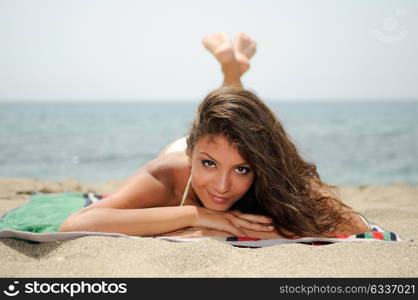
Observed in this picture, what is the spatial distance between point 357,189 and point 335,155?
24.7ft

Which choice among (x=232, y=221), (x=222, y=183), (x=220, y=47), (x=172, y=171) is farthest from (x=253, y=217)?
(x=220, y=47)

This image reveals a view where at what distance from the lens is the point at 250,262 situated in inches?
87.4

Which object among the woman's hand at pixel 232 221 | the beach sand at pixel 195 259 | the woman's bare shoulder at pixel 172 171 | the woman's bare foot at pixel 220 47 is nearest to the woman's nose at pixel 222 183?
the woman's hand at pixel 232 221

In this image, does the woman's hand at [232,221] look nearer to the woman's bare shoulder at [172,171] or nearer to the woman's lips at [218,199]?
the woman's lips at [218,199]

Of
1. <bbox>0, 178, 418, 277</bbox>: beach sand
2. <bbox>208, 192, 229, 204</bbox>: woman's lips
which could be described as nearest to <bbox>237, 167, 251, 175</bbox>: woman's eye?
<bbox>208, 192, 229, 204</bbox>: woman's lips

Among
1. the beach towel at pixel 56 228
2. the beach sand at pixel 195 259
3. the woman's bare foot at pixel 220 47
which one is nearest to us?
the beach sand at pixel 195 259

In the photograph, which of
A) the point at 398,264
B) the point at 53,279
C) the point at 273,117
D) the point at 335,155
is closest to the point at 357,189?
the point at 273,117

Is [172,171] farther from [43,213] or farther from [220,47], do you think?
[220,47]

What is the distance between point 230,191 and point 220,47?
3.03 meters

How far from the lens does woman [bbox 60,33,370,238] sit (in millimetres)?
2705

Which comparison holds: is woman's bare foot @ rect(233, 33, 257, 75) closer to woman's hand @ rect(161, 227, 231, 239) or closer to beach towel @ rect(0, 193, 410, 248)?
beach towel @ rect(0, 193, 410, 248)

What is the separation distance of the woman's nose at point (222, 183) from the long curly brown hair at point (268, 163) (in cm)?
18

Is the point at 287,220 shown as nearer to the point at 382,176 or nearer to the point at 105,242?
the point at 105,242

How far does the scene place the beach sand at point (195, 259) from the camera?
6.79ft
